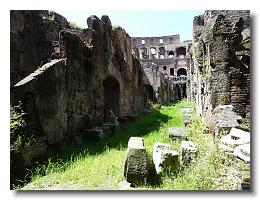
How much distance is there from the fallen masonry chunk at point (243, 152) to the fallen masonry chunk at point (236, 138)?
0.38 feet

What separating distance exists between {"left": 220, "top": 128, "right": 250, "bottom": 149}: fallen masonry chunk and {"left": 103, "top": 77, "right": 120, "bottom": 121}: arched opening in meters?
6.72

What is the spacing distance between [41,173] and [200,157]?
2.62 meters

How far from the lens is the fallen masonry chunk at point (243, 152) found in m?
4.50

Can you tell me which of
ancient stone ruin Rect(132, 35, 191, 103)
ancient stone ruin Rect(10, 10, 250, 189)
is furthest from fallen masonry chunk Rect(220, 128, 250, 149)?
ancient stone ruin Rect(132, 35, 191, 103)

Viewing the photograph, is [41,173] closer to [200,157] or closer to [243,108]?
[200,157]

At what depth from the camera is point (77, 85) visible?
8.06m

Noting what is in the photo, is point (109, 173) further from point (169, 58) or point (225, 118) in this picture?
point (169, 58)

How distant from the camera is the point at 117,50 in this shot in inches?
485

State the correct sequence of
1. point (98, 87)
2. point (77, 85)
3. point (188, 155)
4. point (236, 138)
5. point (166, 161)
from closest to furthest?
point (166, 161)
point (188, 155)
point (236, 138)
point (77, 85)
point (98, 87)

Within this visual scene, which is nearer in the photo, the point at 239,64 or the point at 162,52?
the point at 239,64

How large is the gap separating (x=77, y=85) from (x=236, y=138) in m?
4.42

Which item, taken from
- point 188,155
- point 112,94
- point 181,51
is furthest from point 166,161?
point 181,51

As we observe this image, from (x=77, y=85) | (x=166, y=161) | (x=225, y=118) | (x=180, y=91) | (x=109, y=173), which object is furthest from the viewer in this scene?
(x=180, y=91)
